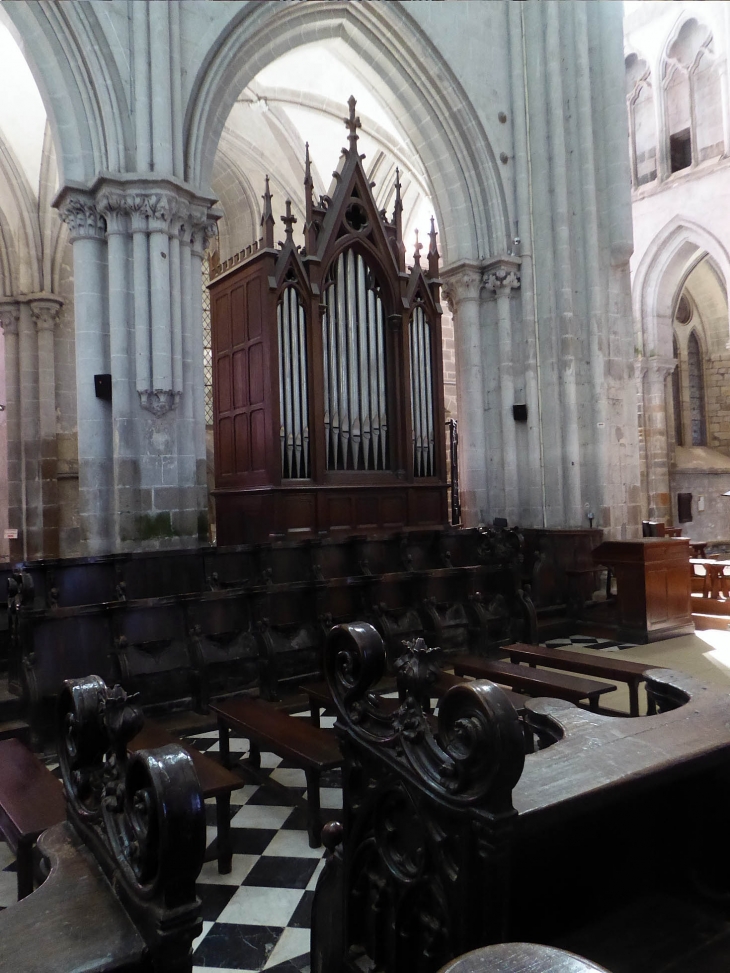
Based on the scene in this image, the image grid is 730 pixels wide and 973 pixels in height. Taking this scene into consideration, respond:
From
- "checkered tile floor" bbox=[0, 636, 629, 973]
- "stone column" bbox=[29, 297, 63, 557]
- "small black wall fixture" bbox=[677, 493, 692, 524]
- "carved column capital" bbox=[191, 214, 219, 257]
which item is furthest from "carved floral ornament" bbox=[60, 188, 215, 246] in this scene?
"small black wall fixture" bbox=[677, 493, 692, 524]

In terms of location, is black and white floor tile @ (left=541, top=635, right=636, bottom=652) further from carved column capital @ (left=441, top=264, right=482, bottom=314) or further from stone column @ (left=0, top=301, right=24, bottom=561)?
stone column @ (left=0, top=301, right=24, bottom=561)

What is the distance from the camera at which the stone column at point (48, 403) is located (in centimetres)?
1188

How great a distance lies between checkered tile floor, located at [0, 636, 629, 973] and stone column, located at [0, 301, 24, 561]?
965cm

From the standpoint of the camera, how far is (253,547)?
19.7 feet

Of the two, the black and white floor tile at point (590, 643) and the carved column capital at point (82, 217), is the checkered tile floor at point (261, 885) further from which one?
the carved column capital at point (82, 217)

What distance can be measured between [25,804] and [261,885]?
86 centimetres

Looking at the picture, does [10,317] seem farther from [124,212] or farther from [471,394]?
[471,394]

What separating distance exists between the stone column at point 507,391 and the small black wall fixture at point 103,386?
4.95m

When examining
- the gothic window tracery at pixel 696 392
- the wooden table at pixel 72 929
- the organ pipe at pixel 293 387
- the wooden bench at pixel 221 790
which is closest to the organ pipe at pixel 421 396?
the organ pipe at pixel 293 387

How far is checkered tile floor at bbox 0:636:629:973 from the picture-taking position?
225cm

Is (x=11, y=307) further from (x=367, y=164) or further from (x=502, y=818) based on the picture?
(x=502, y=818)

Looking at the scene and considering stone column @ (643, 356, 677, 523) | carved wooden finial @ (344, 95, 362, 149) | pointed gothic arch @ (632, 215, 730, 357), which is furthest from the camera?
stone column @ (643, 356, 677, 523)

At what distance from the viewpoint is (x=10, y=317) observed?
12180 mm

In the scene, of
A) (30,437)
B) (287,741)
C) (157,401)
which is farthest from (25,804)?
(30,437)
